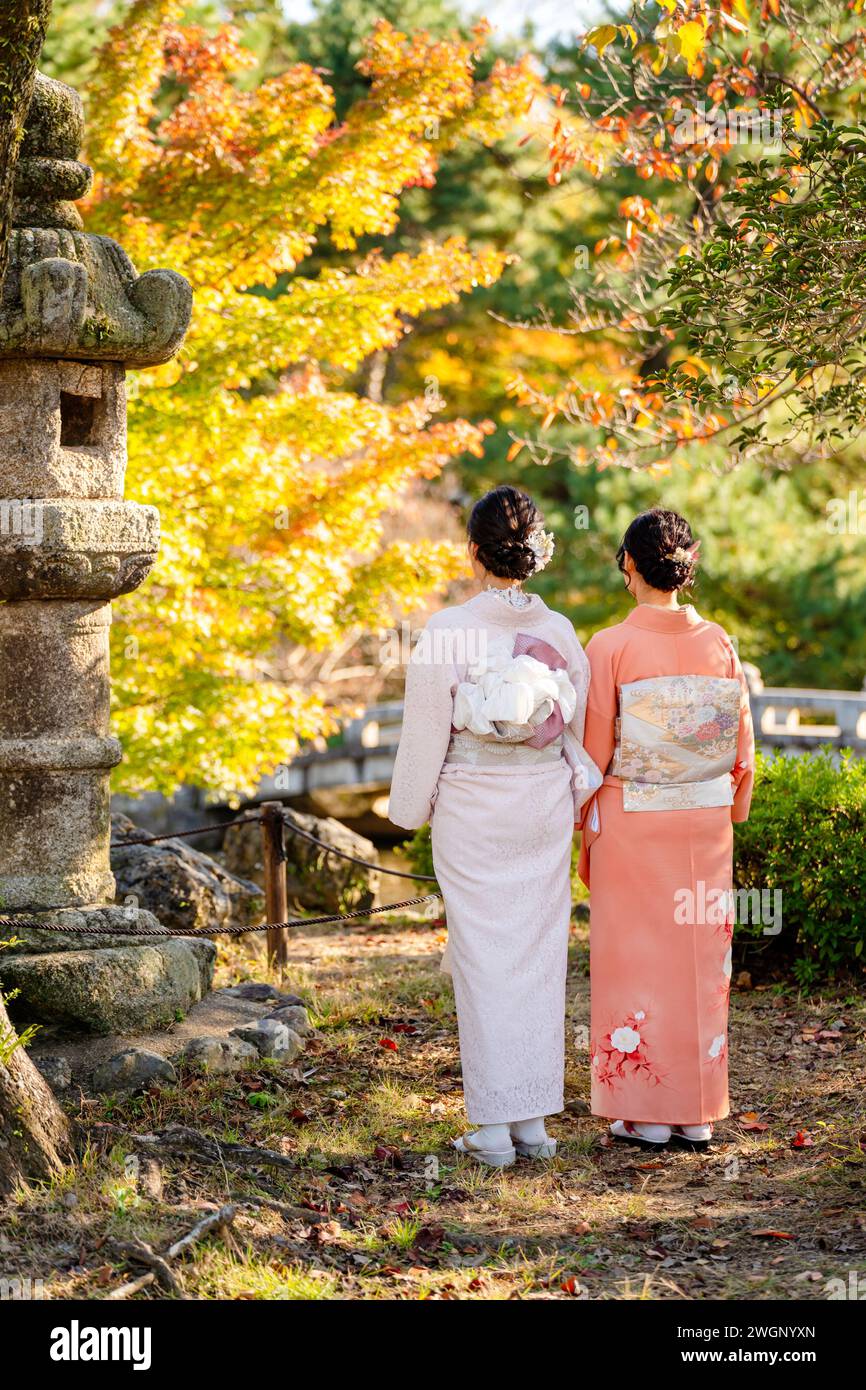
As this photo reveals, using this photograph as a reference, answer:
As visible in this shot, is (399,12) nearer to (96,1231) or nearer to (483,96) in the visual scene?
(483,96)

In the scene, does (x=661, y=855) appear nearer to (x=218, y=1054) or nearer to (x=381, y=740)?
(x=218, y=1054)

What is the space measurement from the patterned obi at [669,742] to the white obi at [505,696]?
1.00ft

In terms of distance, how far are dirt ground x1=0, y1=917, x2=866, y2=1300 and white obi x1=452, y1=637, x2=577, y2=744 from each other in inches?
57.7

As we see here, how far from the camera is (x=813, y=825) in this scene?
7270mm

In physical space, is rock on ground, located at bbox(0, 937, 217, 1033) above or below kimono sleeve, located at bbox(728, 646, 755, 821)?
below

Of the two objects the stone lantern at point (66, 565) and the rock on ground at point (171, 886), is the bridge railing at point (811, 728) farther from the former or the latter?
the stone lantern at point (66, 565)

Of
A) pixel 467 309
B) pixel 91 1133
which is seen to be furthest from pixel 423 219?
pixel 91 1133

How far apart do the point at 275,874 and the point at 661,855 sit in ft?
9.74

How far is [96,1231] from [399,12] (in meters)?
18.1

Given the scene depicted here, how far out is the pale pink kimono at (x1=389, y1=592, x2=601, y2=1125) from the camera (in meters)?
4.79

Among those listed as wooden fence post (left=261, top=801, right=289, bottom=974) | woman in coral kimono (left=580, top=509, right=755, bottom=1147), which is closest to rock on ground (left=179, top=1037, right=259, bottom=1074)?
woman in coral kimono (left=580, top=509, right=755, bottom=1147)

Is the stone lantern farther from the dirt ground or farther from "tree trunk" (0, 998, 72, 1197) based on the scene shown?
"tree trunk" (0, 998, 72, 1197)

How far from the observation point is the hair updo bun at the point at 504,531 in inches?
191

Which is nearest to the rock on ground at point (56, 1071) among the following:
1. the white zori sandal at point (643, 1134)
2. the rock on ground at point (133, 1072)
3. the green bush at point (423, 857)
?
the rock on ground at point (133, 1072)
